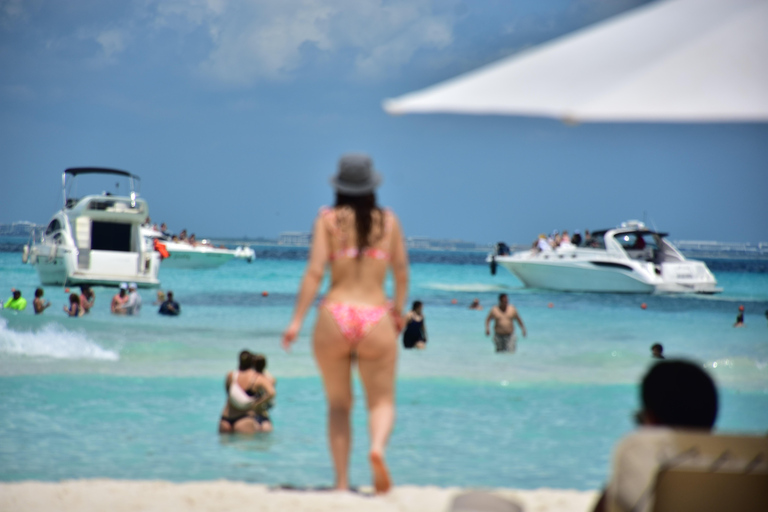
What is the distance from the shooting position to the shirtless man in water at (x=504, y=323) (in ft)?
42.6

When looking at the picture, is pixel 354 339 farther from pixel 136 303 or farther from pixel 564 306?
pixel 564 306

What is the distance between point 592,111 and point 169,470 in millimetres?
4996

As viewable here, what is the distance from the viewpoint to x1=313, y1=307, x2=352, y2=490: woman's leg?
350cm

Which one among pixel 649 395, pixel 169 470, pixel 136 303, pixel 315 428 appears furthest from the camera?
pixel 136 303

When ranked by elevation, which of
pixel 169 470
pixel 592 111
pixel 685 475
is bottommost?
pixel 169 470

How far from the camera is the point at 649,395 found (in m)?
2.06

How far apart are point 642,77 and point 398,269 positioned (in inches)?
59.2

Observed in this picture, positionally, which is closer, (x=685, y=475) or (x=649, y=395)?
(x=685, y=475)

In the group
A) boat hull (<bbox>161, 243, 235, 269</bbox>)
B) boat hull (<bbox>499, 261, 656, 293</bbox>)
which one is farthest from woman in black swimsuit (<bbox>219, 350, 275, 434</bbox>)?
boat hull (<bbox>161, 243, 235, 269</bbox>)

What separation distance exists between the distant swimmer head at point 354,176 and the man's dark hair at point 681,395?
6.05ft

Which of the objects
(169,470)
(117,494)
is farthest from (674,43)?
(169,470)

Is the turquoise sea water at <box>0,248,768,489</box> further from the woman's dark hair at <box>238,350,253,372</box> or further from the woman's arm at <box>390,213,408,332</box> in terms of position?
the woman's arm at <box>390,213,408,332</box>

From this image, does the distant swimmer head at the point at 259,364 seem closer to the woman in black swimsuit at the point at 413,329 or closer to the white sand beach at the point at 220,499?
the white sand beach at the point at 220,499

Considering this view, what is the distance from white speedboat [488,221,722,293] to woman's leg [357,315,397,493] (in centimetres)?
2184
